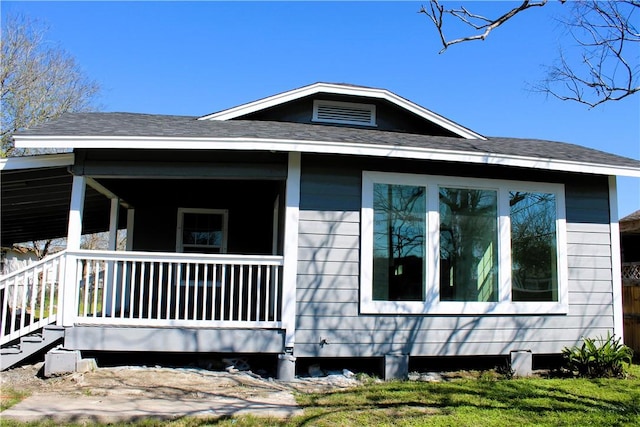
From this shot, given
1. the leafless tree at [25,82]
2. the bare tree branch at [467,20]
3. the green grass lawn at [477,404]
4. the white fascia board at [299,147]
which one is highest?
the leafless tree at [25,82]

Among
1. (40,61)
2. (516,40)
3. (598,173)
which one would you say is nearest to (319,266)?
(598,173)

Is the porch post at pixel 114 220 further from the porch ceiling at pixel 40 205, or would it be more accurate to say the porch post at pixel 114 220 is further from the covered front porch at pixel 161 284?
the covered front porch at pixel 161 284

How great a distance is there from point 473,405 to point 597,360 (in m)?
2.59

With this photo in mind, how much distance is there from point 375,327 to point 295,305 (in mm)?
1088

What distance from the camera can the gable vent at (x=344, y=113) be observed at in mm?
8266

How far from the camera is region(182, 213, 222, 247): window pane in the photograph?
30.4 ft

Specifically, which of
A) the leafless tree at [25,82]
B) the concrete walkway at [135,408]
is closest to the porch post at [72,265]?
the concrete walkway at [135,408]

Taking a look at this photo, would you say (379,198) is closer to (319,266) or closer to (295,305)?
(319,266)

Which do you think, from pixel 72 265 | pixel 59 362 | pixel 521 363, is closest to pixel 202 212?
pixel 72 265

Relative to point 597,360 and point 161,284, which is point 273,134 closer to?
point 161,284

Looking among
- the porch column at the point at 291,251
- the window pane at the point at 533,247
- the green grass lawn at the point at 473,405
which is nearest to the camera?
the green grass lawn at the point at 473,405

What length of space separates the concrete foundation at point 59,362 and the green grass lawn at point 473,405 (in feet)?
6.26

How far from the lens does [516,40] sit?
8055 mm

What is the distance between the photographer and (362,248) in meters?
6.34
